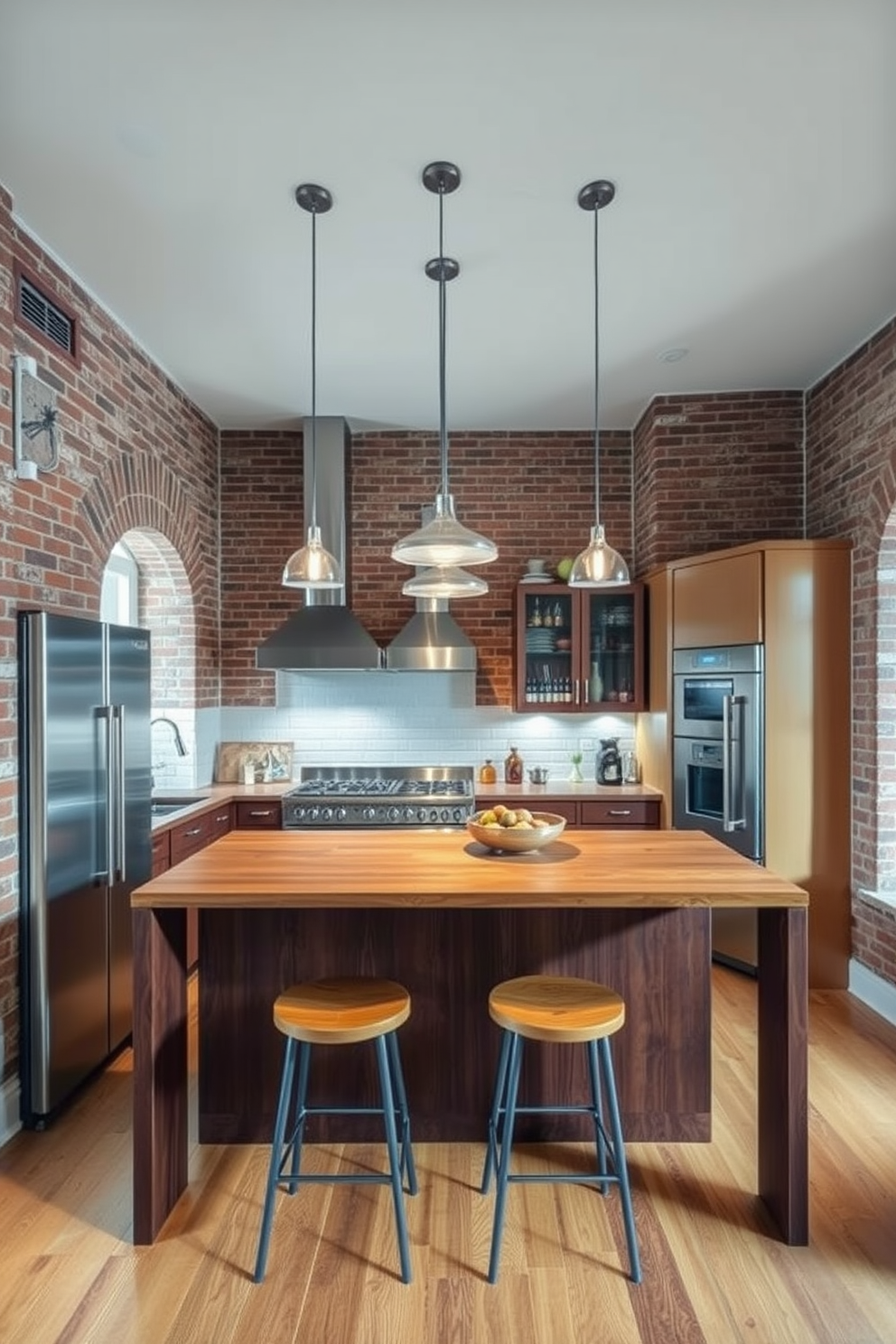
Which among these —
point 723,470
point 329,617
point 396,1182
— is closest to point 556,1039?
point 396,1182

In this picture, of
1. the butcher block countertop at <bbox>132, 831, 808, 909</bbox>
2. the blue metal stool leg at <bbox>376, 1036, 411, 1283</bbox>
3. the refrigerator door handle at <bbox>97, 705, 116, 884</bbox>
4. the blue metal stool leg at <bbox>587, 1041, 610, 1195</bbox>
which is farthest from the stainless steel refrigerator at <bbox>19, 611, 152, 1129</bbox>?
the blue metal stool leg at <bbox>587, 1041, 610, 1195</bbox>

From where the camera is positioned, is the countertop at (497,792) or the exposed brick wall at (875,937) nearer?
the exposed brick wall at (875,937)

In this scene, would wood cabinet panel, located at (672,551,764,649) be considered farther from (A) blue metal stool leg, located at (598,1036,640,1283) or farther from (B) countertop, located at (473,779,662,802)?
(A) blue metal stool leg, located at (598,1036,640,1283)

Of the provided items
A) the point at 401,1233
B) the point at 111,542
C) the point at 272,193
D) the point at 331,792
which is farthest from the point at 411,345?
the point at 401,1233

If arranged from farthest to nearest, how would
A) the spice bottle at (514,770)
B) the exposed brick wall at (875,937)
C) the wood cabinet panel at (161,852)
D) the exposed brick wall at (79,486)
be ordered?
1. the spice bottle at (514,770)
2. the wood cabinet panel at (161,852)
3. the exposed brick wall at (875,937)
4. the exposed brick wall at (79,486)

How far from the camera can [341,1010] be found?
1.95 metres

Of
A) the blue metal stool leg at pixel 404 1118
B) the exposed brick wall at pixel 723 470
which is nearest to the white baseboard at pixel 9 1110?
the blue metal stool leg at pixel 404 1118

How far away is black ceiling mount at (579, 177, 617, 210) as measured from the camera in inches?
93.6

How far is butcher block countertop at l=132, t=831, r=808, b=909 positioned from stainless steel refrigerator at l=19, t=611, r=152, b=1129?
0.57 m

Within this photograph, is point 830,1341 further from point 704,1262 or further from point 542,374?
point 542,374

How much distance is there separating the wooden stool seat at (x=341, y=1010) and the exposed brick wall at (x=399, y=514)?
2914 mm

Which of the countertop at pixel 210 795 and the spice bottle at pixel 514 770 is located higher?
the spice bottle at pixel 514 770

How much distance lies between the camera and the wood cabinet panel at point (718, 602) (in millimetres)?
3629

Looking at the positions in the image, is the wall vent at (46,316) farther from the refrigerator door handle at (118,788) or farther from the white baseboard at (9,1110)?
the white baseboard at (9,1110)
